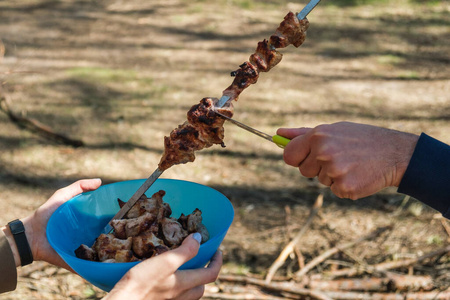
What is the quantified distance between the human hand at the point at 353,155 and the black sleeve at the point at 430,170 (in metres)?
0.03

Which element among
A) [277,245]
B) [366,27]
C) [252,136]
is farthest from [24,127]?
[366,27]

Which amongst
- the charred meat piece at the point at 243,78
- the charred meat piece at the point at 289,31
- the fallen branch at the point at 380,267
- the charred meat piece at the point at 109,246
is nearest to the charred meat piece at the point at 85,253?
the charred meat piece at the point at 109,246

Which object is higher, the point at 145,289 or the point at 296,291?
the point at 145,289

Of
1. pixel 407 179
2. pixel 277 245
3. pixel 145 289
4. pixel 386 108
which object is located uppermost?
pixel 407 179

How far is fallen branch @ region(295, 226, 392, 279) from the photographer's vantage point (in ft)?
10.1

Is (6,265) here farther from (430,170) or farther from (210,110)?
(430,170)

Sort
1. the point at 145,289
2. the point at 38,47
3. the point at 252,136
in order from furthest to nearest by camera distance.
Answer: the point at 38,47, the point at 252,136, the point at 145,289

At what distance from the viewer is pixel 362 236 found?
11.5 feet

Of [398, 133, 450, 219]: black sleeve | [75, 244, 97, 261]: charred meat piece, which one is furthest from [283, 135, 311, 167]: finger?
[75, 244, 97, 261]: charred meat piece

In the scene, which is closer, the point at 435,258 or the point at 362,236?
the point at 435,258

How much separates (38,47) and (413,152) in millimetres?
6655

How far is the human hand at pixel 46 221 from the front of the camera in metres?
2.18

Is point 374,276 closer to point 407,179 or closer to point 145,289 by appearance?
point 407,179

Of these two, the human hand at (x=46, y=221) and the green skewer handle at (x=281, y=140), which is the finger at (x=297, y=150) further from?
the human hand at (x=46, y=221)
